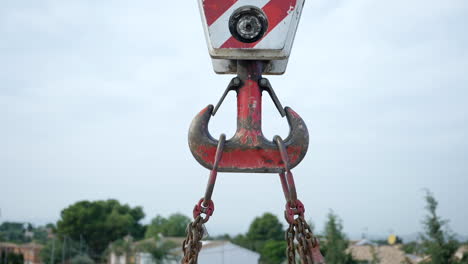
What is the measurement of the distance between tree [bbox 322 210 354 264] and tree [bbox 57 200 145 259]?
28624 mm

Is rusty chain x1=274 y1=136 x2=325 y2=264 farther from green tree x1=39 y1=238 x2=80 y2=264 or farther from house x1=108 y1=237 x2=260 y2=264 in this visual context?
green tree x1=39 y1=238 x2=80 y2=264

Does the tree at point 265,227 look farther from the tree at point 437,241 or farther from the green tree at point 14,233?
the tree at point 437,241

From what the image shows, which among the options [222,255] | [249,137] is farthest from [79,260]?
[249,137]

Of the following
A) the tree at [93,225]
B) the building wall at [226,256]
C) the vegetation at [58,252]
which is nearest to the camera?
the building wall at [226,256]

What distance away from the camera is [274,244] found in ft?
114

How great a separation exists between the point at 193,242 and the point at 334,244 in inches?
537

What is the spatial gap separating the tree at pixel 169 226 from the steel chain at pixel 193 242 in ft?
167

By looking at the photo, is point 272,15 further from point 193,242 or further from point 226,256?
point 226,256

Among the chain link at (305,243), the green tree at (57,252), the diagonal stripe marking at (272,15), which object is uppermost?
the green tree at (57,252)

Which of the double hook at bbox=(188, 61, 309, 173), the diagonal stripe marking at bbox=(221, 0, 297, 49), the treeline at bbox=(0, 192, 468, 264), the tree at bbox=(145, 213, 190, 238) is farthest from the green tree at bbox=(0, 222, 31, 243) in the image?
the diagonal stripe marking at bbox=(221, 0, 297, 49)

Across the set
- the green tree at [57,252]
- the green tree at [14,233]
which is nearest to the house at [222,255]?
the green tree at [57,252]

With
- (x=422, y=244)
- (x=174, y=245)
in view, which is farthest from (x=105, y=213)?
(x=422, y=244)

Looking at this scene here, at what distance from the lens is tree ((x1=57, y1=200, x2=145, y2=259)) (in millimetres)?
42969

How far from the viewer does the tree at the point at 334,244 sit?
48.9 feet
